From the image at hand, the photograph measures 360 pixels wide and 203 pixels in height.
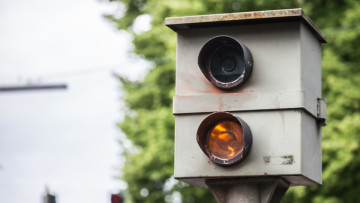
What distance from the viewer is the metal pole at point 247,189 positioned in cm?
358

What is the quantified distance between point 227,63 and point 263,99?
27 centimetres

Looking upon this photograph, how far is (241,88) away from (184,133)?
315mm

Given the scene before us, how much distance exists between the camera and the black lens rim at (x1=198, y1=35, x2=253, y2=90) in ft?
11.8

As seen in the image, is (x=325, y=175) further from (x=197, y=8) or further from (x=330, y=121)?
(x=197, y=8)

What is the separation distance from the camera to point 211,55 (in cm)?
371

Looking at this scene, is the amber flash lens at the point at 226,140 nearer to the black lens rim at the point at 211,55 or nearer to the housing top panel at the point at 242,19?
the black lens rim at the point at 211,55

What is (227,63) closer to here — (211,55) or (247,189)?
(211,55)

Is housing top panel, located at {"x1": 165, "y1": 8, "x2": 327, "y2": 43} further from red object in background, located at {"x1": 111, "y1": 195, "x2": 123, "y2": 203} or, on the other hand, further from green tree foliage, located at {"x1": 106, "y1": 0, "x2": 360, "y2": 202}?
green tree foliage, located at {"x1": 106, "y1": 0, "x2": 360, "y2": 202}

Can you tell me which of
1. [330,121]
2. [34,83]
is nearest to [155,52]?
[34,83]

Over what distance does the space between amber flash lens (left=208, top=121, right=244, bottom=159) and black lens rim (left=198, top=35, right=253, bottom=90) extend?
0.58 ft

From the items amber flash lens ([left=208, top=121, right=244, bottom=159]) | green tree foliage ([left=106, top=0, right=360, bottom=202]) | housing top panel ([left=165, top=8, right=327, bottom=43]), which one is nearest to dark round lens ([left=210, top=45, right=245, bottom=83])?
housing top panel ([left=165, top=8, right=327, bottom=43])

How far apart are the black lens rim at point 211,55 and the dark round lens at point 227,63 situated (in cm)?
1

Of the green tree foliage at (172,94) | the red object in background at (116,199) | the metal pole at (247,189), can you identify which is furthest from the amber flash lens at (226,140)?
the green tree foliage at (172,94)

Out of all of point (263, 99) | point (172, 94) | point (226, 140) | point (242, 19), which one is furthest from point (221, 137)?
point (172, 94)
